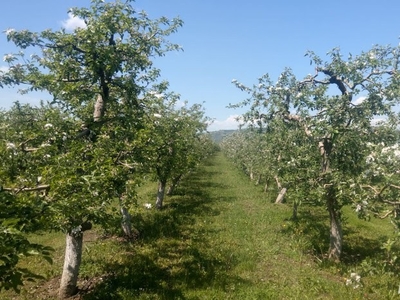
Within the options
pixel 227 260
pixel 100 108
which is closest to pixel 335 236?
pixel 227 260

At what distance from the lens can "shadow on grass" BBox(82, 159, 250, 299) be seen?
38.7 feet

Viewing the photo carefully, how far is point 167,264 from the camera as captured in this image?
14438mm

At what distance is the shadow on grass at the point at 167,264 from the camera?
1180cm

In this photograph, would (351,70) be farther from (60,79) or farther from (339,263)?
(60,79)

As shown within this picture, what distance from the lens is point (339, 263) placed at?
47.3 feet

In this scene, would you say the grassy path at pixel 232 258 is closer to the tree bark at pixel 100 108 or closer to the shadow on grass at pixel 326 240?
the shadow on grass at pixel 326 240

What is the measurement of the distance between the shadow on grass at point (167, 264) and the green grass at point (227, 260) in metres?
0.04

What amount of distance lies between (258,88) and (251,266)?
7999 mm

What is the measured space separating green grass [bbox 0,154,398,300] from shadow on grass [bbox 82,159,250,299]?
0.12ft

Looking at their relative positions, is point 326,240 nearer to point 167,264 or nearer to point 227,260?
point 227,260

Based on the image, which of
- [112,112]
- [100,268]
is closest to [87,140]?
[112,112]

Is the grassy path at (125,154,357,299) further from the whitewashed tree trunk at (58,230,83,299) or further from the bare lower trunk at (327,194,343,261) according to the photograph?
the whitewashed tree trunk at (58,230,83,299)

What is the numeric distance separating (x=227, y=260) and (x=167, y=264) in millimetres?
2711

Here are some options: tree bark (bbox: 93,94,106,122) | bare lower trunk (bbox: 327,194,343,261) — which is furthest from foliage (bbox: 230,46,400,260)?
tree bark (bbox: 93,94,106,122)
